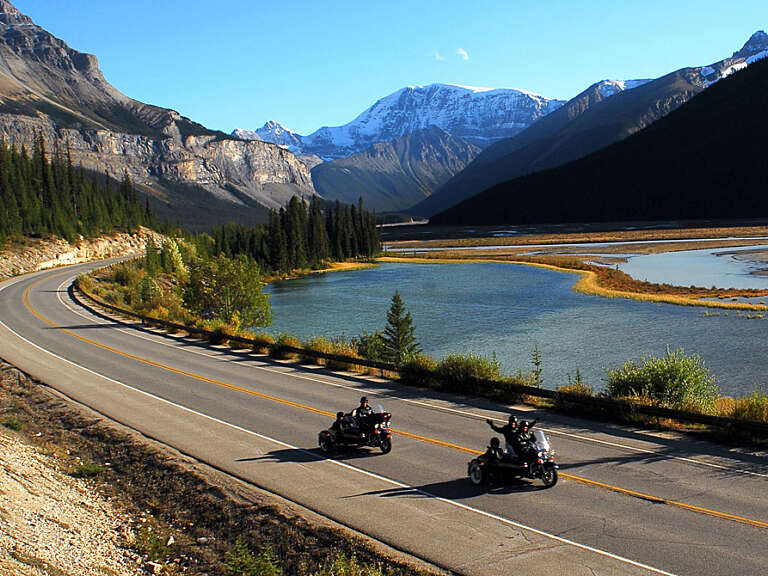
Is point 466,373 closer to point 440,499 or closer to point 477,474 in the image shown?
point 477,474

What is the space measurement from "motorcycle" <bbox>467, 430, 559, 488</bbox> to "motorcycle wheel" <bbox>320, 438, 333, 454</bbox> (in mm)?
4217

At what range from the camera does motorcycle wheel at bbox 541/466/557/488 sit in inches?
525

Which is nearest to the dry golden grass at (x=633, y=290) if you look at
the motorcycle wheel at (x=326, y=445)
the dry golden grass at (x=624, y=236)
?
the motorcycle wheel at (x=326, y=445)

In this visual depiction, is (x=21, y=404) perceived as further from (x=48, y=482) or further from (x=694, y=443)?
(x=694, y=443)

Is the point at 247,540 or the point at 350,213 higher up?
the point at 350,213

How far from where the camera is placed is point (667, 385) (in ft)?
63.7

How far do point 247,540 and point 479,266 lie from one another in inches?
4145

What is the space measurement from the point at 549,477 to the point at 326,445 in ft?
19.1

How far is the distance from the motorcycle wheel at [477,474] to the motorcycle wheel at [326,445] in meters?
4.11

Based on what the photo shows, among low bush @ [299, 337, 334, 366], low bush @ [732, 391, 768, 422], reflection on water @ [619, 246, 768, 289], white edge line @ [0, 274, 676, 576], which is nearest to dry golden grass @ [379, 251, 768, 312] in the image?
reflection on water @ [619, 246, 768, 289]

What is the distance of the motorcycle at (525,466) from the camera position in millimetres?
13227

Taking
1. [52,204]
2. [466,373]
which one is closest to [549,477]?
[466,373]

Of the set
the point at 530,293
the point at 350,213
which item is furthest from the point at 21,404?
the point at 350,213

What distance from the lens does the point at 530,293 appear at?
73312 mm
